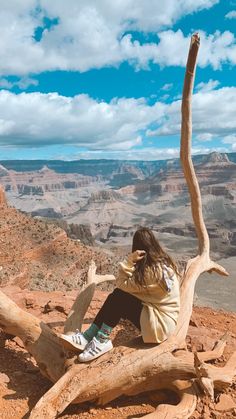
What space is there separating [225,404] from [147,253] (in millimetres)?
1982

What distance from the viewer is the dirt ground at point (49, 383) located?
4836 millimetres

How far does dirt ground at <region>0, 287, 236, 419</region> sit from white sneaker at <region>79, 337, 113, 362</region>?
56 centimetres

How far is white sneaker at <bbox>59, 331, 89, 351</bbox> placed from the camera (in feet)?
16.8

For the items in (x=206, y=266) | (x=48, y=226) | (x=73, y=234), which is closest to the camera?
(x=206, y=266)

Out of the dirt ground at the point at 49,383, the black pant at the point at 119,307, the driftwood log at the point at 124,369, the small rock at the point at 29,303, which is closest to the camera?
the driftwood log at the point at 124,369

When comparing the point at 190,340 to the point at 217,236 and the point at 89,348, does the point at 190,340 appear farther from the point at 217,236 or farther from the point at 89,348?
the point at 217,236

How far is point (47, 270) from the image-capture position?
31359 mm

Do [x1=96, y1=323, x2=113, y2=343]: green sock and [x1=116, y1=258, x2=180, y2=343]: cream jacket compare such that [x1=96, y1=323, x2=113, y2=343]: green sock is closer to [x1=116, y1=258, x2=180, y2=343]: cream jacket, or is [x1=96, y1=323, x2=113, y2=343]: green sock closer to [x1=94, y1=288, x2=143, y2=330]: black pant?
[x1=94, y1=288, x2=143, y2=330]: black pant

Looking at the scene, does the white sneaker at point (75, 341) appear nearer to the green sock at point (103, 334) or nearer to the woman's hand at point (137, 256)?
the green sock at point (103, 334)

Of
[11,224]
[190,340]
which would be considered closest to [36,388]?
[190,340]

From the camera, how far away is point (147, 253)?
4957mm

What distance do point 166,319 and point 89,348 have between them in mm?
997

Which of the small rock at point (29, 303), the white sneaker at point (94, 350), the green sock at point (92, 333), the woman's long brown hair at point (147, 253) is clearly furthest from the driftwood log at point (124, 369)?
the small rock at point (29, 303)

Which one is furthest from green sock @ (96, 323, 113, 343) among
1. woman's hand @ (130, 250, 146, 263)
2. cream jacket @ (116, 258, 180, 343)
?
woman's hand @ (130, 250, 146, 263)
